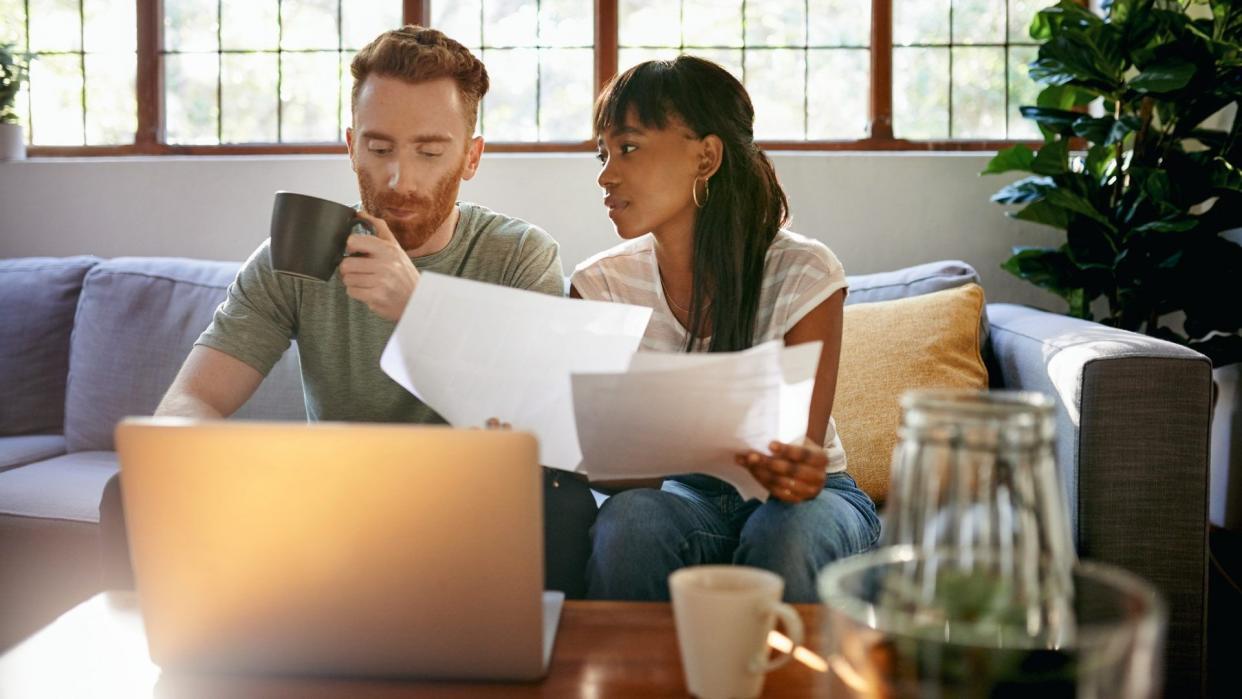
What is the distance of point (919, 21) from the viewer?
9.44ft

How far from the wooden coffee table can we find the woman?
390 millimetres

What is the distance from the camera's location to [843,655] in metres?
0.59

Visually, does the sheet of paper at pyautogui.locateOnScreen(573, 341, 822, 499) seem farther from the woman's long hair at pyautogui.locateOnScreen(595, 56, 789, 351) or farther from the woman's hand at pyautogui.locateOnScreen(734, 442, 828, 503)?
the woman's long hair at pyautogui.locateOnScreen(595, 56, 789, 351)

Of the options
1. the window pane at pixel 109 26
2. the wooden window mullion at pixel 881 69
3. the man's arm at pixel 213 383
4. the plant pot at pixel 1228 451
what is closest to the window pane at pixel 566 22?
the wooden window mullion at pixel 881 69

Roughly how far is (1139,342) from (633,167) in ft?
2.59

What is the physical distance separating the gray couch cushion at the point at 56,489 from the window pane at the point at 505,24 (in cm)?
148

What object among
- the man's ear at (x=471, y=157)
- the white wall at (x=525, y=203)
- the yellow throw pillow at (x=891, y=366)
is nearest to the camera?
the man's ear at (x=471, y=157)

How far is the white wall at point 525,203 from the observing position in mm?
2699

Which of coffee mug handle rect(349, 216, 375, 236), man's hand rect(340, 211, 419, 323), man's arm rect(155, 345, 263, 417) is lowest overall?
man's arm rect(155, 345, 263, 417)

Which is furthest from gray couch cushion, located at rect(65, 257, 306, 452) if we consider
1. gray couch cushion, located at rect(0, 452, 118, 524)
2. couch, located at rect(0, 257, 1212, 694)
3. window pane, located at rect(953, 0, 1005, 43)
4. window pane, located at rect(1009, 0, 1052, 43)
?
window pane, located at rect(1009, 0, 1052, 43)

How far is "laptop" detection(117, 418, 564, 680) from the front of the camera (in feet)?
2.47

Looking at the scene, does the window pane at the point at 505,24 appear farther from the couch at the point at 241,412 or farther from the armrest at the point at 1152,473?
the armrest at the point at 1152,473

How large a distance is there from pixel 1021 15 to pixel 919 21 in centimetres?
27

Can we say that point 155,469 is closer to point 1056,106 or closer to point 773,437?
point 773,437
